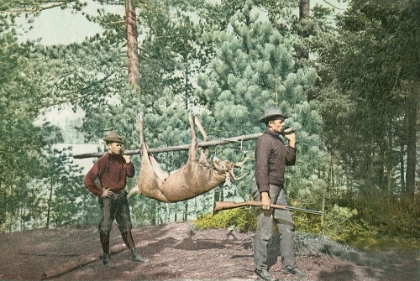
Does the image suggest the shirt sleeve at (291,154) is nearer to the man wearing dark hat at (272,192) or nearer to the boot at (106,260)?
the man wearing dark hat at (272,192)

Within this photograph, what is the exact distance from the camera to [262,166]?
6.95 m

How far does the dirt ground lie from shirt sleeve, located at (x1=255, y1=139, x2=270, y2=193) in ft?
3.93

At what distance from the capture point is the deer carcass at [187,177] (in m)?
7.45

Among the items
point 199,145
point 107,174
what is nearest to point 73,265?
point 107,174

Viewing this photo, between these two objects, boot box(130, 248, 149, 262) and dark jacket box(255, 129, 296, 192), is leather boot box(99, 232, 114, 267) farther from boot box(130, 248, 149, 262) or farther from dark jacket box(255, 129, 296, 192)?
dark jacket box(255, 129, 296, 192)

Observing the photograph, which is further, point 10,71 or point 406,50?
point 10,71

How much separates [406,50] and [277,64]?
6.67ft

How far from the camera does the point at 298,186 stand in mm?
8406

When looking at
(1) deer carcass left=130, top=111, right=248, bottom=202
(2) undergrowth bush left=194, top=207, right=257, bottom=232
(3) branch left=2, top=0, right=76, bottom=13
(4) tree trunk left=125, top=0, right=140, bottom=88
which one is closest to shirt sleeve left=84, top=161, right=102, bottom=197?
(1) deer carcass left=130, top=111, right=248, bottom=202

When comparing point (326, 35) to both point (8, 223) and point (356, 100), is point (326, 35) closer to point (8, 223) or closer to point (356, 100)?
point (356, 100)

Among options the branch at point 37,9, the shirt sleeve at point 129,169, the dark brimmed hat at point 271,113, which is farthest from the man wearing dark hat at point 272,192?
the branch at point 37,9

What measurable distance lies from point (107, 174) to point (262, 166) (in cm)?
227

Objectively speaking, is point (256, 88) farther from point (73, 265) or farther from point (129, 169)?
point (73, 265)

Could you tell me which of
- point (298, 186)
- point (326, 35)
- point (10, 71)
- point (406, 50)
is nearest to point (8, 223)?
point (10, 71)
